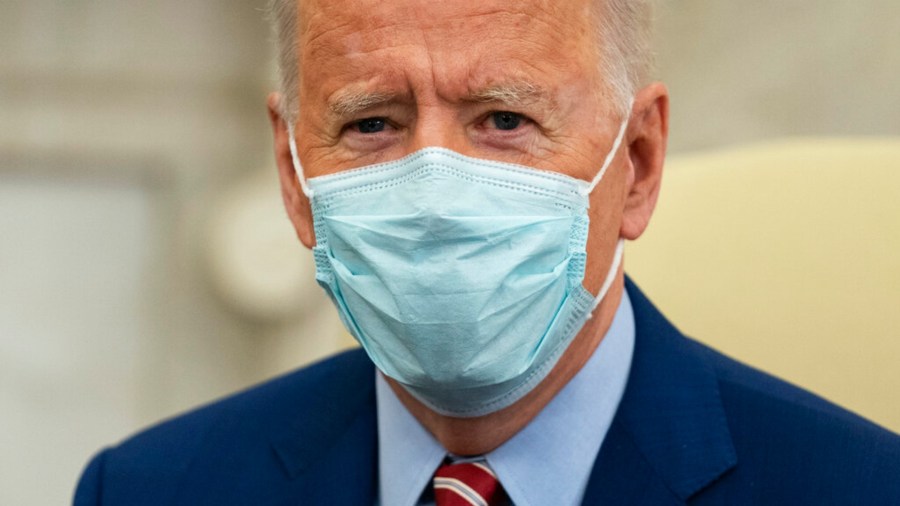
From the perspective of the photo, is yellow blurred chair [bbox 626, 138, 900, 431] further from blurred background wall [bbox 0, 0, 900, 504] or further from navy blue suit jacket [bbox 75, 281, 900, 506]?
blurred background wall [bbox 0, 0, 900, 504]

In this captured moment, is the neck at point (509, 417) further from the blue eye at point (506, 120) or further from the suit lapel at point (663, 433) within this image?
the blue eye at point (506, 120)

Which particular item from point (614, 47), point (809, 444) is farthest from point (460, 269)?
point (809, 444)

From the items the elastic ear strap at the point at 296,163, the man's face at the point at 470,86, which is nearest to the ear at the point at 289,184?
the elastic ear strap at the point at 296,163

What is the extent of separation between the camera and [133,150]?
18.2 feet

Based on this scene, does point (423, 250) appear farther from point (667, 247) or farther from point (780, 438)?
point (667, 247)

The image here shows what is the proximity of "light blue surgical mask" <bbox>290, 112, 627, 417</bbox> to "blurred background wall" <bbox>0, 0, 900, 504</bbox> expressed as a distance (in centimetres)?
317

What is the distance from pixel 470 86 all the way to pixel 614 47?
0.28 metres

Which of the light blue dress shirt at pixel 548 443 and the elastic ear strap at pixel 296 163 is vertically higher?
the elastic ear strap at pixel 296 163

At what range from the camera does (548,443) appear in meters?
2.39

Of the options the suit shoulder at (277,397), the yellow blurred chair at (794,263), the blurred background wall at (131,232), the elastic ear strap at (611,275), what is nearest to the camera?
the elastic ear strap at (611,275)

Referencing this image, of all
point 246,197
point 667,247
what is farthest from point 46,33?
point 667,247

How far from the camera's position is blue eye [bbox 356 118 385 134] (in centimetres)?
233

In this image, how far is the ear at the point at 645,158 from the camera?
2.45 meters

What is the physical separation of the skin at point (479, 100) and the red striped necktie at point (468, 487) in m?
0.04
